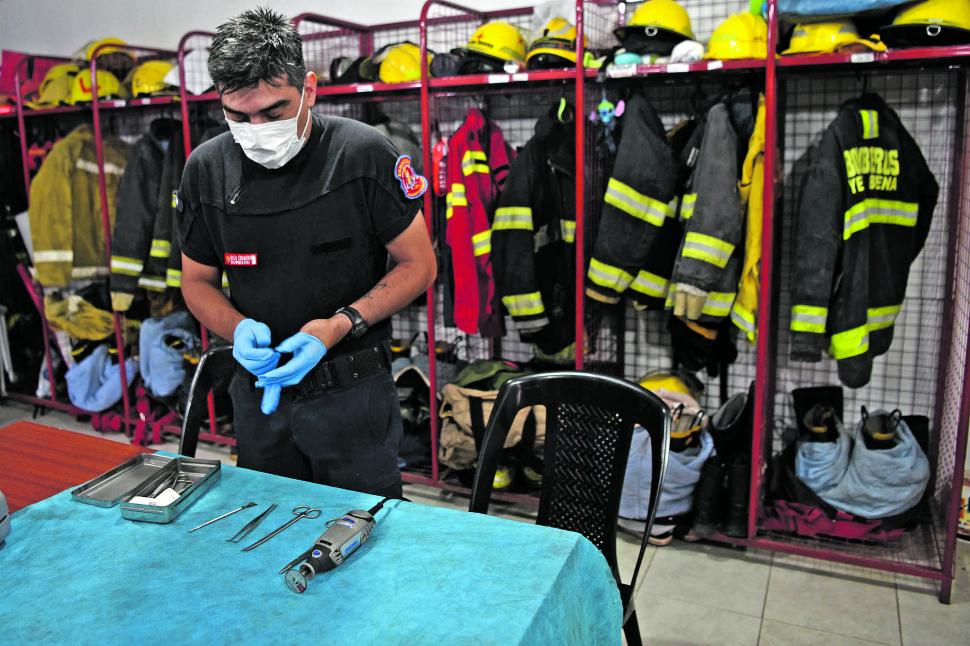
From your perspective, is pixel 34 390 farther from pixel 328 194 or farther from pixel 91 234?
pixel 328 194

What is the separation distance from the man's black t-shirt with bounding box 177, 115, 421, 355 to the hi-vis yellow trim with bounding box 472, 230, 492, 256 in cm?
141

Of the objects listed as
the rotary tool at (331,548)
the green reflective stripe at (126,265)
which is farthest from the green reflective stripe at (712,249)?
the green reflective stripe at (126,265)

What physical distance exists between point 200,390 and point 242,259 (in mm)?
482

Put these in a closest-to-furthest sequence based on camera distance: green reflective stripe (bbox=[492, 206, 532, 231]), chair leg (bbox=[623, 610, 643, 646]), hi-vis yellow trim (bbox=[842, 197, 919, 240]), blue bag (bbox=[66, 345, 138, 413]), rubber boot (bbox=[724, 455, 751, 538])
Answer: chair leg (bbox=[623, 610, 643, 646]) → hi-vis yellow trim (bbox=[842, 197, 919, 240]) → rubber boot (bbox=[724, 455, 751, 538]) → green reflective stripe (bbox=[492, 206, 532, 231]) → blue bag (bbox=[66, 345, 138, 413])


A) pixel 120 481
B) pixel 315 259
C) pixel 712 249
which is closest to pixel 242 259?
pixel 315 259

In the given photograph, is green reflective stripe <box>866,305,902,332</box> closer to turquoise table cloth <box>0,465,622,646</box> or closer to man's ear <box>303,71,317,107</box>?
turquoise table cloth <box>0,465,622,646</box>

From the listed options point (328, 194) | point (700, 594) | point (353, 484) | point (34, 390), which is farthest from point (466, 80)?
point (34, 390)

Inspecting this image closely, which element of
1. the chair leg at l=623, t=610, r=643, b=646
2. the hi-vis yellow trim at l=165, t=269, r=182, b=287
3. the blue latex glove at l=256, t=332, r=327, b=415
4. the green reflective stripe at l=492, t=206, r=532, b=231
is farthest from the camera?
the hi-vis yellow trim at l=165, t=269, r=182, b=287

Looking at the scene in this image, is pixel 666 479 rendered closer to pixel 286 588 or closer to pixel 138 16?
pixel 286 588

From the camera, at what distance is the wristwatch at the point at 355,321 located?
194 centimetres

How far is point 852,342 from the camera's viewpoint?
9.61ft

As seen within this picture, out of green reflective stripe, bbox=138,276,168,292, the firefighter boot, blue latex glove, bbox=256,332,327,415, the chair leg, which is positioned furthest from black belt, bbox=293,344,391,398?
green reflective stripe, bbox=138,276,168,292

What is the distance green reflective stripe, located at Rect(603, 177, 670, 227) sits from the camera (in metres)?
3.16

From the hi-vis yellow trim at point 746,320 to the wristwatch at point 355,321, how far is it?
1703 mm
